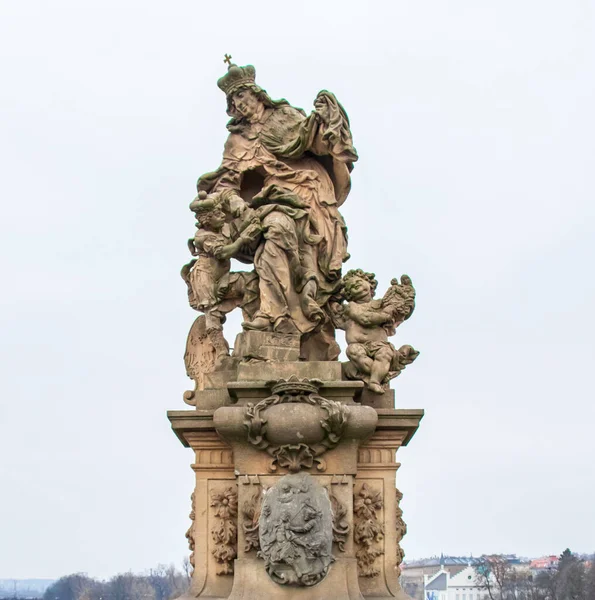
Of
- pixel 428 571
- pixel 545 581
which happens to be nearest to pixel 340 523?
pixel 545 581

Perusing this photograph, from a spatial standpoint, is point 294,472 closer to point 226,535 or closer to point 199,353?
point 226,535

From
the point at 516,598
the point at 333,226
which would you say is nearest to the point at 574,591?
the point at 516,598

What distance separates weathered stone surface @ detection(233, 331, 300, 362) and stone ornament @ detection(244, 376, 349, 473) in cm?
61

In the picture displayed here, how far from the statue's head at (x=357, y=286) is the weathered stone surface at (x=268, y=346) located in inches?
28.3

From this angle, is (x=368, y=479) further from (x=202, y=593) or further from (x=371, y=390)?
(x=202, y=593)

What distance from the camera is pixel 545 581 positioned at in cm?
5653

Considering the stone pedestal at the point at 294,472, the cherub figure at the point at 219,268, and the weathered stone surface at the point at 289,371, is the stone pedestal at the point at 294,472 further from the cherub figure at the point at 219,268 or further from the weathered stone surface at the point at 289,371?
the cherub figure at the point at 219,268

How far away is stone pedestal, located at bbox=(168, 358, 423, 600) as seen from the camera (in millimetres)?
10078

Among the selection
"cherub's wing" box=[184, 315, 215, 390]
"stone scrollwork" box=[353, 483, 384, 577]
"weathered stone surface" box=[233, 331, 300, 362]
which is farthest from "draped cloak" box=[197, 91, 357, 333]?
"stone scrollwork" box=[353, 483, 384, 577]

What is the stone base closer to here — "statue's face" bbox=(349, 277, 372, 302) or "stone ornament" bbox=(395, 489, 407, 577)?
"stone ornament" bbox=(395, 489, 407, 577)

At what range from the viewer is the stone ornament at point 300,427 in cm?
1012

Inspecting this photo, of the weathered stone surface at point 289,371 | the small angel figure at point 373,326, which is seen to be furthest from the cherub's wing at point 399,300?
the weathered stone surface at point 289,371

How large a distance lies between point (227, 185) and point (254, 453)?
306 centimetres

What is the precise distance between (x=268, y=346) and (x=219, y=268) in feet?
3.49
